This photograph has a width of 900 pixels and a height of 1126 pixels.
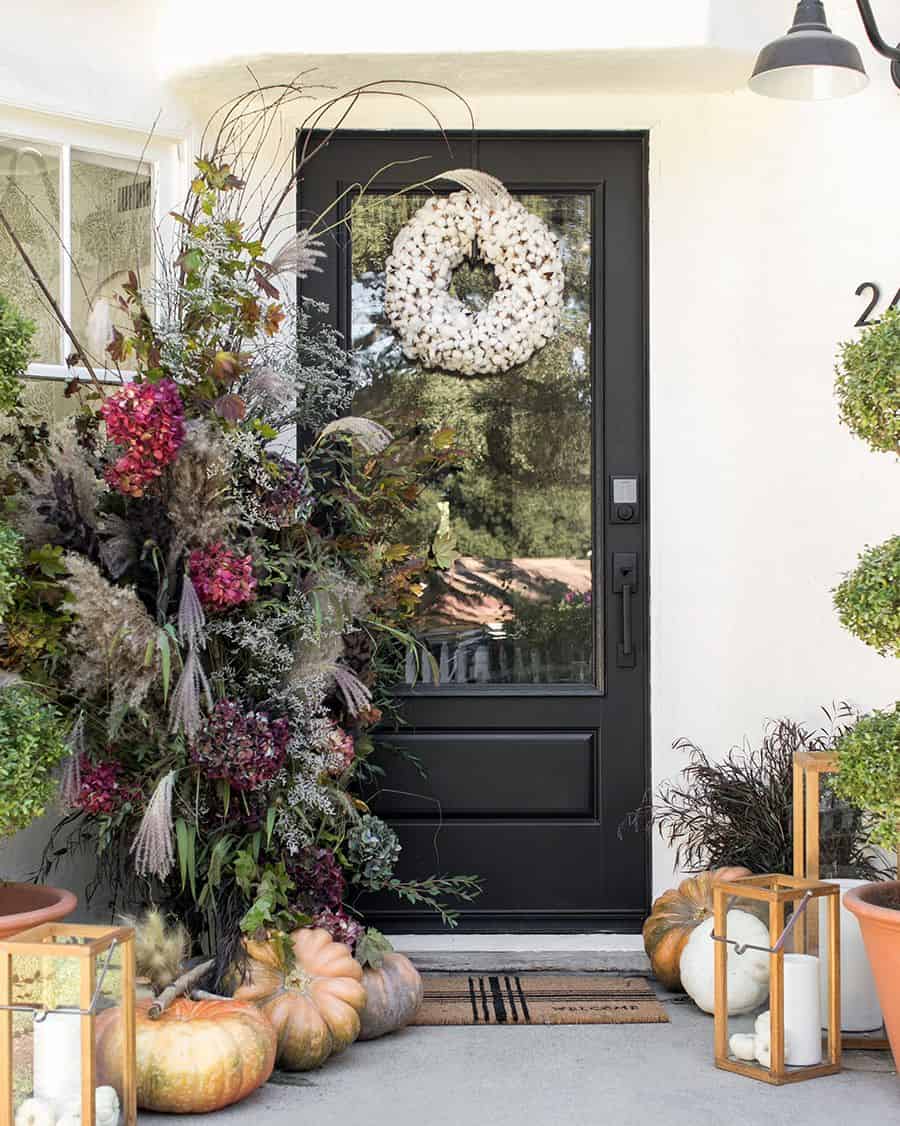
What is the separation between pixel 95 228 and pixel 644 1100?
8.49 ft

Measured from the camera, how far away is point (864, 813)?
3209mm

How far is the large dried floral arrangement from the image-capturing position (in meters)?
2.81

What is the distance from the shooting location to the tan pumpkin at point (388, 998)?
305 centimetres

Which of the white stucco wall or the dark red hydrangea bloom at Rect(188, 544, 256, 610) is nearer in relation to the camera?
the dark red hydrangea bloom at Rect(188, 544, 256, 610)

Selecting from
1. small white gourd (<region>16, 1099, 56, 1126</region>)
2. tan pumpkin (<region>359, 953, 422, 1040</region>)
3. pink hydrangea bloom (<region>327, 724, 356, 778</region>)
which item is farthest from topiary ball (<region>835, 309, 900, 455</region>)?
small white gourd (<region>16, 1099, 56, 1126</region>)

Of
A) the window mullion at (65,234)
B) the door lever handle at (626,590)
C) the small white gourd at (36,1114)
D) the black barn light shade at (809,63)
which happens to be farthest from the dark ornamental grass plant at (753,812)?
the window mullion at (65,234)

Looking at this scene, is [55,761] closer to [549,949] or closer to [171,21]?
[549,949]

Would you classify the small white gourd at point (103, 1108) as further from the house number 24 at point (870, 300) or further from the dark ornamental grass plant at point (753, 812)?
the house number 24 at point (870, 300)

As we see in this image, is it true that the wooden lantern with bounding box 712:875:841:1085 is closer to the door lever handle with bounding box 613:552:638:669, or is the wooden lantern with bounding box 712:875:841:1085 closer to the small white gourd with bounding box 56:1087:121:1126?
the door lever handle with bounding box 613:552:638:669

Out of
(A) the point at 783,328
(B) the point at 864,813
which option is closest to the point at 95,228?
(A) the point at 783,328

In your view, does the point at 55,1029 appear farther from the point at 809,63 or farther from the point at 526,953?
the point at 809,63

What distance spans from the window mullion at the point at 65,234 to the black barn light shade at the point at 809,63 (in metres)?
1.79

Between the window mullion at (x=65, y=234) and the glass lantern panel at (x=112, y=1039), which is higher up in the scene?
the window mullion at (x=65, y=234)

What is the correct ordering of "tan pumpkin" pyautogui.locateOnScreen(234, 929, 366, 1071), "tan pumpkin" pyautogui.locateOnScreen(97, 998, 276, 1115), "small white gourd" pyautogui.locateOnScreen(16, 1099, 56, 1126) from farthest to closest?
"tan pumpkin" pyautogui.locateOnScreen(234, 929, 366, 1071) → "tan pumpkin" pyautogui.locateOnScreen(97, 998, 276, 1115) → "small white gourd" pyautogui.locateOnScreen(16, 1099, 56, 1126)
